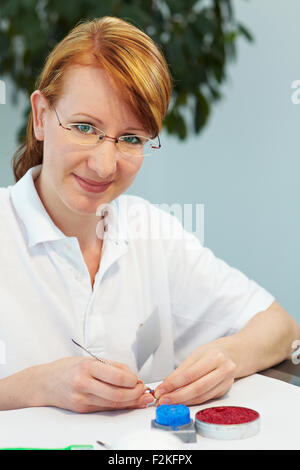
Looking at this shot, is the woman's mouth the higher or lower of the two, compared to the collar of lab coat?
higher

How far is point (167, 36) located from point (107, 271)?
1.03 metres

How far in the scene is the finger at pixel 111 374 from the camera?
0.78 metres

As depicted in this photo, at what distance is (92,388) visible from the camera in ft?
2.58

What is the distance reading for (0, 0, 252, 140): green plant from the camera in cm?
167

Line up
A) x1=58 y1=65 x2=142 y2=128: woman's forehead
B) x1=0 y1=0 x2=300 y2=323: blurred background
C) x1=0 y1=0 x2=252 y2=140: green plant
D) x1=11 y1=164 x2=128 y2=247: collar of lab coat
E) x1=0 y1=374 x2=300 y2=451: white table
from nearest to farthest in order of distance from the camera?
x1=0 y1=374 x2=300 y2=451: white table, x1=58 y1=65 x2=142 y2=128: woman's forehead, x1=11 y1=164 x2=128 y2=247: collar of lab coat, x1=0 y1=0 x2=252 y2=140: green plant, x1=0 y1=0 x2=300 y2=323: blurred background

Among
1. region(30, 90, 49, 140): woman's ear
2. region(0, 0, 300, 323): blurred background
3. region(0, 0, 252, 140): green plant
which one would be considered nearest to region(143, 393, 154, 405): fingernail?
region(30, 90, 49, 140): woman's ear

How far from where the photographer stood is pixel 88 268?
3.70ft

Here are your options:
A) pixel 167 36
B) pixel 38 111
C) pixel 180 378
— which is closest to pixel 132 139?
pixel 38 111

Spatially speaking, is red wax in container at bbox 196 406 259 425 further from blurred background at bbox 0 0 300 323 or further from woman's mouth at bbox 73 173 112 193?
blurred background at bbox 0 0 300 323
